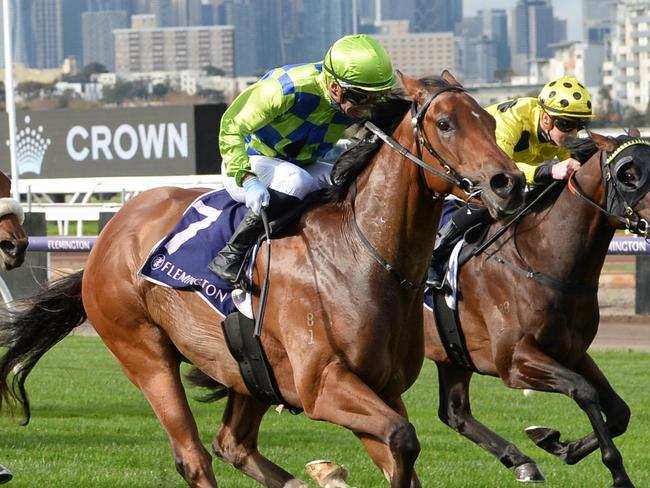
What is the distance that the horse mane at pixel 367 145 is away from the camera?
16.0 feet

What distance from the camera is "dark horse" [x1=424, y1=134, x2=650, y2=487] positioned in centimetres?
607

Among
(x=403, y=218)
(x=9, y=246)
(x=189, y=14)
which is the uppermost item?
(x=189, y=14)

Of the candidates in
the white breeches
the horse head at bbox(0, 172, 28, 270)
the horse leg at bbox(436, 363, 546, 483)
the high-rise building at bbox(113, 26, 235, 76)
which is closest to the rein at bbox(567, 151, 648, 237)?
the horse leg at bbox(436, 363, 546, 483)

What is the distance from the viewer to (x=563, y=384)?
5953mm

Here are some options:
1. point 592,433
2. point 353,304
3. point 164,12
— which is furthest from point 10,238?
point 164,12

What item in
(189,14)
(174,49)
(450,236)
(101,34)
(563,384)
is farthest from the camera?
(189,14)

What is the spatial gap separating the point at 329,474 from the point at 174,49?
5092 inches

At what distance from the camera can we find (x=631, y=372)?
1005cm

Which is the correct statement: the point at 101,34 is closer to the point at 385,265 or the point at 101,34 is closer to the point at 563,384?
the point at 563,384

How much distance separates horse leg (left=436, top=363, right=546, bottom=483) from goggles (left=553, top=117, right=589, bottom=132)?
1342 mm

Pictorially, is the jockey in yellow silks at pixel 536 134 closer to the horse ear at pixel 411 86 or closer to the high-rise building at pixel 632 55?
the horse ear at pixel 411 86

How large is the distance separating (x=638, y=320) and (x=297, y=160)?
26.2 ft

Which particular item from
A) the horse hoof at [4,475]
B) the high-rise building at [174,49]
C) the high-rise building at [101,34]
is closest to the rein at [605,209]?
the horse hoof at [4,475]

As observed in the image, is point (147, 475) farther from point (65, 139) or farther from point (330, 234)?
point (65, 139)
